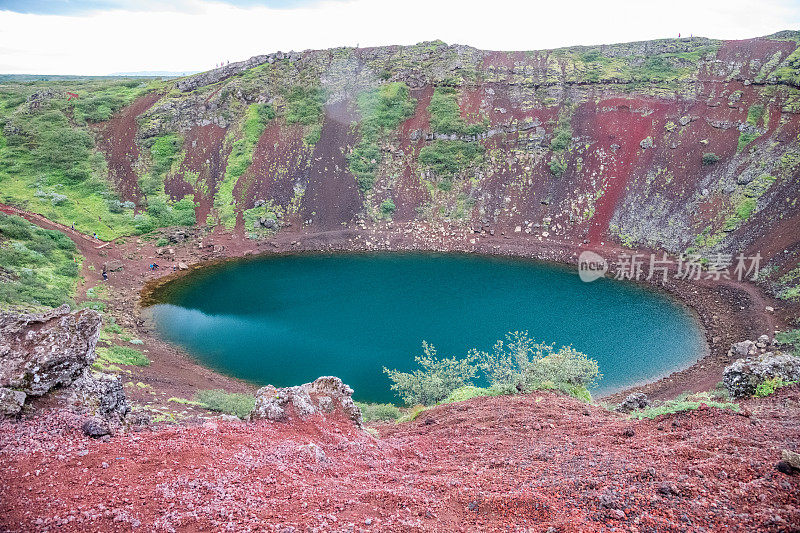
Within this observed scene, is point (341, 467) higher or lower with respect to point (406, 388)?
higher

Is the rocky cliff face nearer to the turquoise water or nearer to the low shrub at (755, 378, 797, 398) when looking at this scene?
the turquoise water

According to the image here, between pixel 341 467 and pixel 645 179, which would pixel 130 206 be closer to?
pixel 341 467

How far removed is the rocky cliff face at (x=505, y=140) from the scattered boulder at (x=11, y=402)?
47.2 meters

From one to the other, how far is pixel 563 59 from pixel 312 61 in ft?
123

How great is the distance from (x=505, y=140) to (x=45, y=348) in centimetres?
5855

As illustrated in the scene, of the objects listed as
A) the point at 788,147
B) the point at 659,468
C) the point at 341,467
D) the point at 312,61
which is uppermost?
the point at 312,61

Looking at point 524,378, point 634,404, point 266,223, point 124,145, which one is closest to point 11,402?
point 524,378

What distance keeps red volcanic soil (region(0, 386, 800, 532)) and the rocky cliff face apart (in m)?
42.4

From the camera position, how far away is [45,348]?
41.2ft

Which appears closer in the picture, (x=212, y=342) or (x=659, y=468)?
(x=659, y=468)

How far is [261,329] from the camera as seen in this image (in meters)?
38.7

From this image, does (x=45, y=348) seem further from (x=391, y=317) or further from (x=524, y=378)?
(x=391, y=317)

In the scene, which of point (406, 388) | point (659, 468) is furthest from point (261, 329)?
point (659, 468)

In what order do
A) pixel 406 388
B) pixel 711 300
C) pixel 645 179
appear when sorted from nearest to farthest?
pixel 406 388 < pixel 711 300 < pixel 645 179
